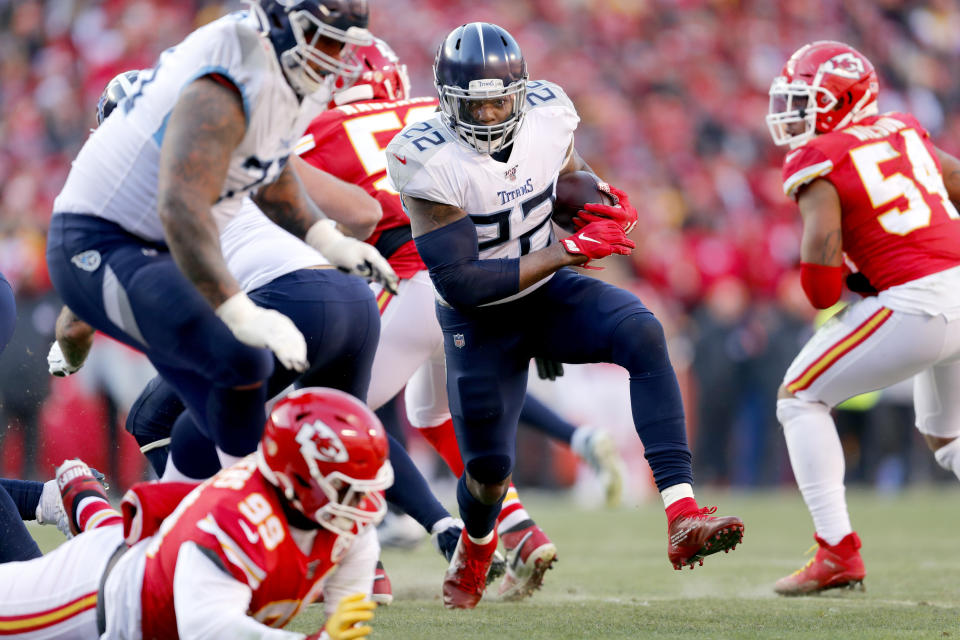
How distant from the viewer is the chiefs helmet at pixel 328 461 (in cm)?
280

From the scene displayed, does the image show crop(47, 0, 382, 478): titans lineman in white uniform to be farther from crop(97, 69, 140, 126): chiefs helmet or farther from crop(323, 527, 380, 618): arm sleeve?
crop(97, 69, 140, 126): chiefs helmet

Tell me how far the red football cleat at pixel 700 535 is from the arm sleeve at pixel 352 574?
3.37 feet

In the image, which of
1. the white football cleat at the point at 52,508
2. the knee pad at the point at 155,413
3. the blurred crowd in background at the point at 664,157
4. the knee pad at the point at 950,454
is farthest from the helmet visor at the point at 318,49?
the blurred crowd in background at the point at 664,157

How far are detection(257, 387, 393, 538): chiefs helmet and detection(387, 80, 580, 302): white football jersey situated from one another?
123cm

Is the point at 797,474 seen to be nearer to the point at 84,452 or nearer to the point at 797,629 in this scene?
the point at 797,629

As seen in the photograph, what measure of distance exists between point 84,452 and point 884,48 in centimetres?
1045

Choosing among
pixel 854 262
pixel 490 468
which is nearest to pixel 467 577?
pixel 490 468

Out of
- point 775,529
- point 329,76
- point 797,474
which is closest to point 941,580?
point 797,474

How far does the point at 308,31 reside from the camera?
314 centimetres

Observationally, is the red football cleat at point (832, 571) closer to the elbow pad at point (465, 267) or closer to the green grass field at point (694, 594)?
the green grass field at point (694, 594)

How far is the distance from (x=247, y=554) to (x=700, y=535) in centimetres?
144

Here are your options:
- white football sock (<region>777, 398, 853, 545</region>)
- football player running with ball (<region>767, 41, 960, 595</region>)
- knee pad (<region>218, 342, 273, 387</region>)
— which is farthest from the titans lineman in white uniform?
white football sock (<region>777, 398, 853, 545</region>)

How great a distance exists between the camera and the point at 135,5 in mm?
12820

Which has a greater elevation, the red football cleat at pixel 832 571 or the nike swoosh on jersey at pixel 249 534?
the nike swoosh on jersey at pixel 249 534
